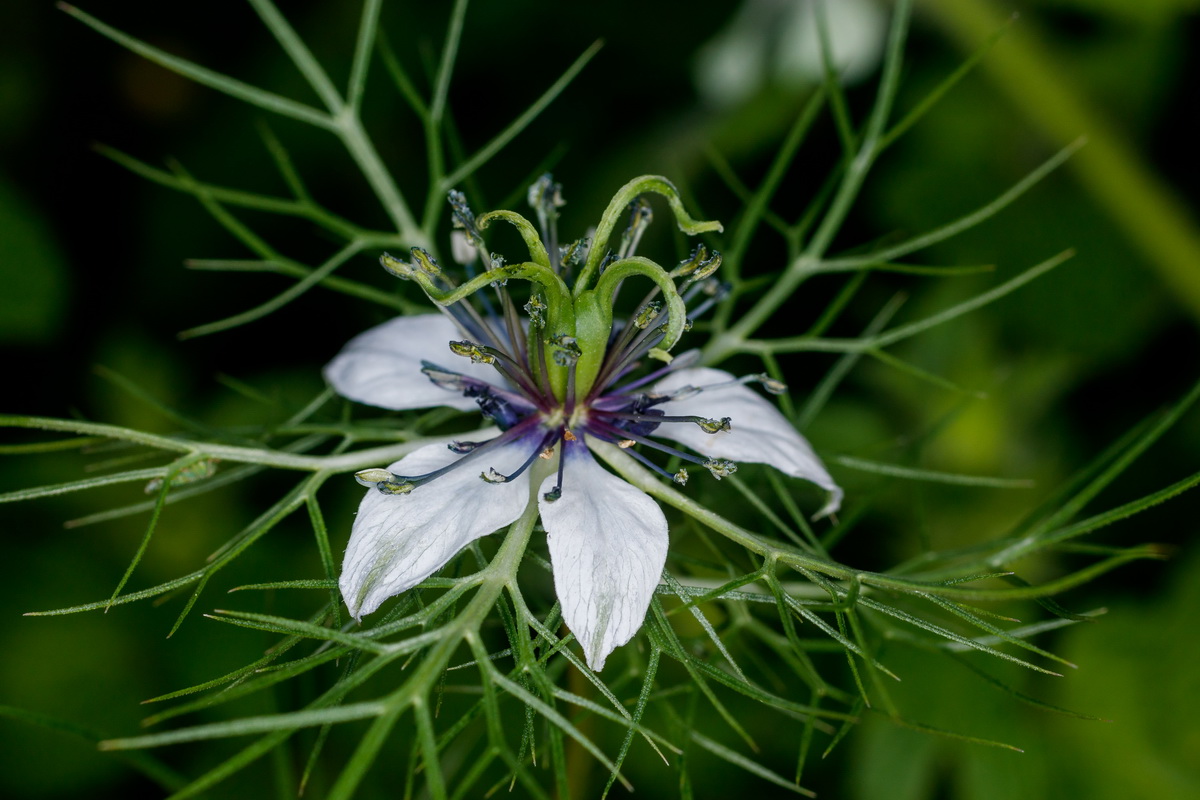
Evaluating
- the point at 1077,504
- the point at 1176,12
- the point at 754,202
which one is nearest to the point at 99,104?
the point at 754,202

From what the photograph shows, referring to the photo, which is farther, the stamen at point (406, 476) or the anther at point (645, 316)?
the anther at point (645, 316)

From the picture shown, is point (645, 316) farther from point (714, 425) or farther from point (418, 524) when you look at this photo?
point (418, 524)

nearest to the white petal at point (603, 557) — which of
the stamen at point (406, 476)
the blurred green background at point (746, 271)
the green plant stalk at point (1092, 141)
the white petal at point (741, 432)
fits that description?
the stamen at point (406, 476)

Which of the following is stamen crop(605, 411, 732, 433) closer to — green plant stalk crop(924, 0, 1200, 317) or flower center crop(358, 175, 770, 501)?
flower center crop(358, 175, 770, 501)

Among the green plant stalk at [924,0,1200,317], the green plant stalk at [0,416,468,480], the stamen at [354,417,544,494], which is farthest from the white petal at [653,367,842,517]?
the green plant stalk at [924,0,1200,317]

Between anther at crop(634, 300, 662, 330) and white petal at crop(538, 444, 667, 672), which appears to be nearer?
white petal at crop(538, 444, 667, 672)

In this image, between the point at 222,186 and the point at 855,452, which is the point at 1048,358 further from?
the point at 222,186

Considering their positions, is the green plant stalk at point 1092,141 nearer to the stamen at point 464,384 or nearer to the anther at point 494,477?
the stamen at point 464,384

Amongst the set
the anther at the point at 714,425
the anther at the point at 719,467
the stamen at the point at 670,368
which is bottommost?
the anther at the point at 719,467
